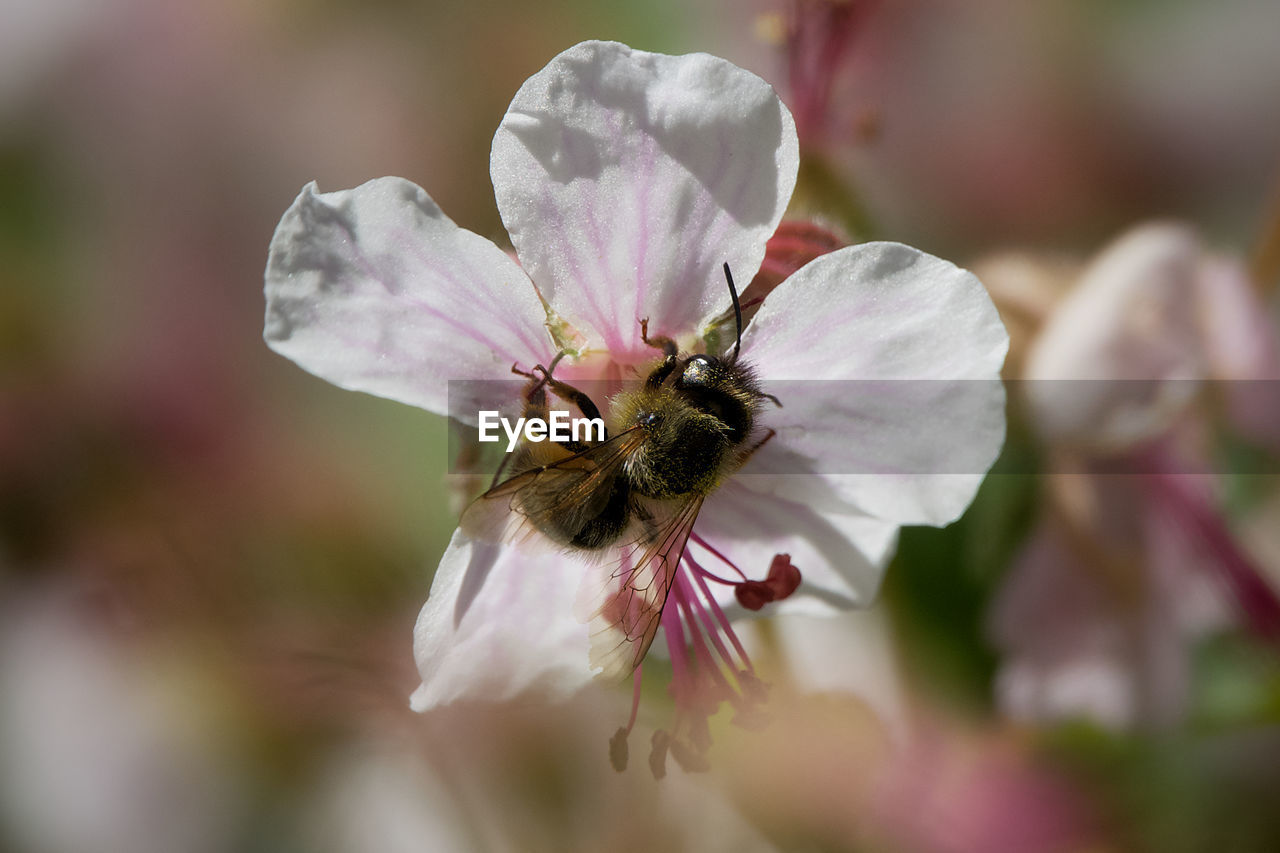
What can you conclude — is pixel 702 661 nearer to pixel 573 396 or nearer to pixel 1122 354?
pixel 573 396

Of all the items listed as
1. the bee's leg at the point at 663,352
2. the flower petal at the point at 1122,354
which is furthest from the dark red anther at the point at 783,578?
the flower petal at the point at 1122,354

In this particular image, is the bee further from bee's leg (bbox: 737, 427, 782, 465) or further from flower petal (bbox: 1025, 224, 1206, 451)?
flower petal (bbox: 1025, 224, 1206, 451)

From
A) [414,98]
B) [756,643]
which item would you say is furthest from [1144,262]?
[414,98]

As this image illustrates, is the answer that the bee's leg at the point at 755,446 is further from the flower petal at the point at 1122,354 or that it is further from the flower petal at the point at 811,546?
the flower petal at the point at 1122,354

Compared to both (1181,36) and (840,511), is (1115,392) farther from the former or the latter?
(1181,36)

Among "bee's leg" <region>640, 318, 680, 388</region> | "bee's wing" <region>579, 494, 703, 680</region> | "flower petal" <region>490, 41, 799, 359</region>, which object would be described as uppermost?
"flower petal" <region>490, 41, 799, 359</region>

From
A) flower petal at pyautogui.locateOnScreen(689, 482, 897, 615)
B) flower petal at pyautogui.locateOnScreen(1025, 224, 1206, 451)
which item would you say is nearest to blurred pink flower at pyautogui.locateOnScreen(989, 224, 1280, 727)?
flower petal at pyautogui.locateOnScreen(1025, 224, 1206, 451)

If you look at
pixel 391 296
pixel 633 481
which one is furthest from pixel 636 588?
pixel 391 296
